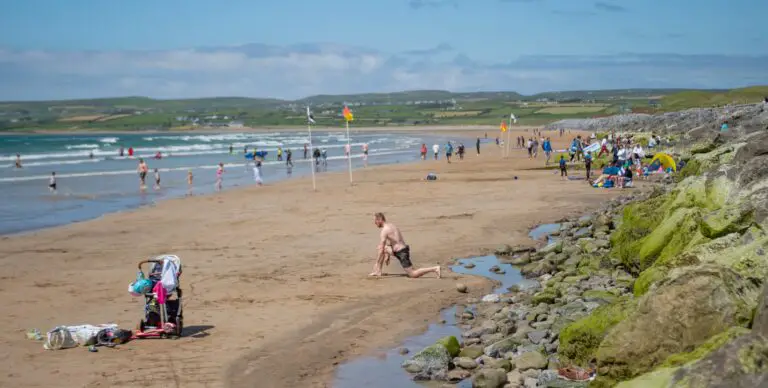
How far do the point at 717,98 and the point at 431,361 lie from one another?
100 metres

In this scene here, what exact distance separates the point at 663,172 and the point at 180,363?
2923cm

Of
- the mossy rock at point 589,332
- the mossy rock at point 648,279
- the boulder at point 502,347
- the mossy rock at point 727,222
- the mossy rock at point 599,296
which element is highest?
the mossy rock at point 727,222

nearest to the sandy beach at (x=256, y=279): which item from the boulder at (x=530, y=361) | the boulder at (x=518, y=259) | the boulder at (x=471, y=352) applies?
the boulder at (x=518, y=259)

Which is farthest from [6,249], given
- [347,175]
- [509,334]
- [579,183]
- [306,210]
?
[347,175]

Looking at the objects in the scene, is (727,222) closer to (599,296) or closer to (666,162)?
(599,296)

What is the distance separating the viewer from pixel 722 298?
757 centimetres

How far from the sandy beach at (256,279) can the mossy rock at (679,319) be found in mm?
4007

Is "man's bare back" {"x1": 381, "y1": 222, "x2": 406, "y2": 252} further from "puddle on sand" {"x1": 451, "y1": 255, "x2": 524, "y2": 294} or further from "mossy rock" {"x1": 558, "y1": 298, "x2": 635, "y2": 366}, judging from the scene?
"mossy rock" {"x1": 558, "y1": 298, "x2": 635, "y2": 366}

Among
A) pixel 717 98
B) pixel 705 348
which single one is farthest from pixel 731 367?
pixel 717 98

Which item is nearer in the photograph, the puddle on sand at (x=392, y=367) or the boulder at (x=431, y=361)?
the puddle on sand at (x=392, y=367)

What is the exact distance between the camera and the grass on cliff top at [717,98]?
3529 inches

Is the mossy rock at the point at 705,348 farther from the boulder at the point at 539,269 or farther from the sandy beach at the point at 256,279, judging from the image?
the boulder at the point at 539,269

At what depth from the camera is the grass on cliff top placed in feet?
294

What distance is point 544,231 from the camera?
71.7 ft
